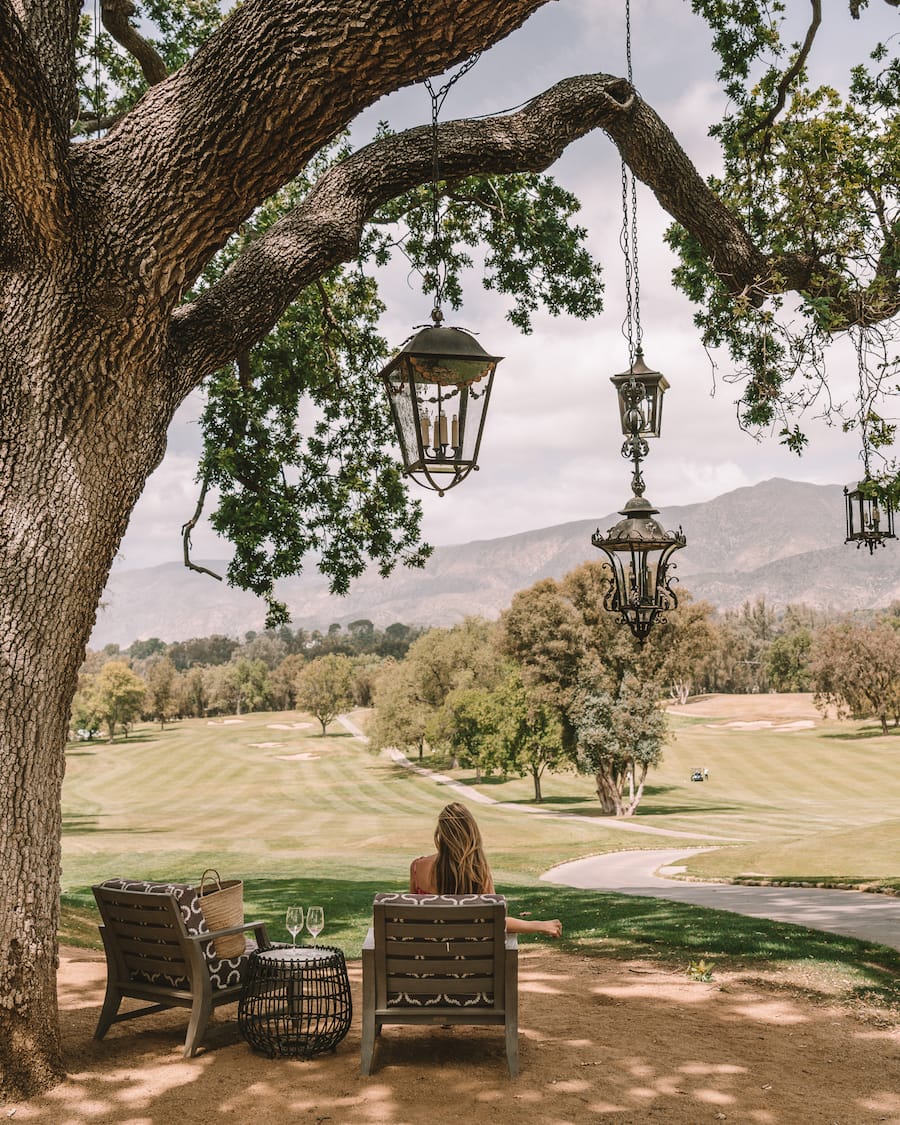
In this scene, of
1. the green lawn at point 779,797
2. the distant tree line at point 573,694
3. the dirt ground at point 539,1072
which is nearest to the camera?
the dirt ground at point 539,1072

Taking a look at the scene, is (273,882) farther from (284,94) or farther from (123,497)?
(284,94)

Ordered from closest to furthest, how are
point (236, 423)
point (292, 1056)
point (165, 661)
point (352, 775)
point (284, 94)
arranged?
point (284, 94) → point (292, 1056) → point (236, 423) → point (352, 775) → point (165, 661)

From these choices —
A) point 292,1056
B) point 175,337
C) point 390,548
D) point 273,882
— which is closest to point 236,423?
point 390,548

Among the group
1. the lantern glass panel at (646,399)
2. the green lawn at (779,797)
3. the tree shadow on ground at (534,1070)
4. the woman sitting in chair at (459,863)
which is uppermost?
the lantern glass panel at (646,399)

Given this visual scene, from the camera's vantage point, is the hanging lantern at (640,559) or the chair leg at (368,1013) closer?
the chair leg at (368,1013)

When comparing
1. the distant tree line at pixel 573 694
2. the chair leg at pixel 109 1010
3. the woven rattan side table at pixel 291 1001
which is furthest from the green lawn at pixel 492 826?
the chair leg at pixel 109 1010

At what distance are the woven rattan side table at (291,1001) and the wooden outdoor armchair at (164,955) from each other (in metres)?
0.18

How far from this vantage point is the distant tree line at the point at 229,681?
77.9 metres

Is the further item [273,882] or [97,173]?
[273,882]

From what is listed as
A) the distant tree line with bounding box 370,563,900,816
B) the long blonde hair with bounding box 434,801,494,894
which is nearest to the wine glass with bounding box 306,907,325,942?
the long blonde hair with bounding box 434,801,494,894

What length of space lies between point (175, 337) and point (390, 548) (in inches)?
240

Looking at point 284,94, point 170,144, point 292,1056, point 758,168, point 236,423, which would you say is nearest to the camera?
point 284,94

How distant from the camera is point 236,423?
11.3 meters

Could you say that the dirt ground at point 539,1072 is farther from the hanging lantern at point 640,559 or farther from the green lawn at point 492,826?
the hanging lantern at point 640,559
